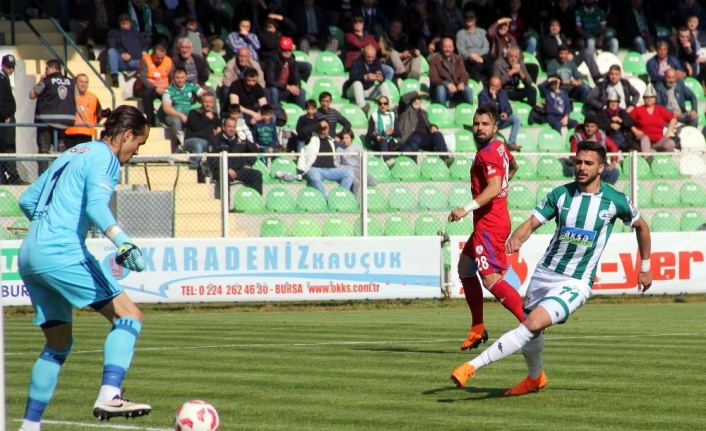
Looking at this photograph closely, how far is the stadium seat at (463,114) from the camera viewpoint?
23859mm

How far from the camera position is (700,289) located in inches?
767

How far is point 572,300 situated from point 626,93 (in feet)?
57.3

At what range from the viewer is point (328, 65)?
961 inches

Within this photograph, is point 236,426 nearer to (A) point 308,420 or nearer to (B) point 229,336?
(A) point 308,420

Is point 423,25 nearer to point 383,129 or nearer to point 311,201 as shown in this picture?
point 383,129

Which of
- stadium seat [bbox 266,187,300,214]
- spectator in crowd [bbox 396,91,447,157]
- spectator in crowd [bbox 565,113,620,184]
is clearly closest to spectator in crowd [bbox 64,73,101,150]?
stadium seat [bbox 266,187,300,214]

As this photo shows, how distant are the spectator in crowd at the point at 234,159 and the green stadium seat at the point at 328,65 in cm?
516

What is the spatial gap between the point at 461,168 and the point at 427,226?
58.2 inches

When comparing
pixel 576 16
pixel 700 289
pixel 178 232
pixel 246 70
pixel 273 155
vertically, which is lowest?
pixel 700 289

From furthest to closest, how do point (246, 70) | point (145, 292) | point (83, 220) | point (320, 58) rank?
point (320, 58) < point (246, 70) < point (145, 292) < point (83, 220)

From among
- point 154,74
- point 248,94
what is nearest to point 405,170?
point 248,94

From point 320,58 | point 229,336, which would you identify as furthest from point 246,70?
point 229,336

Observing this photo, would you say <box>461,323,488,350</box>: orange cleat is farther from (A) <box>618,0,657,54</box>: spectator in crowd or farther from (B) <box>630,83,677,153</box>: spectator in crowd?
(A) <box>618,0,657,54</box>: spectator in crowd

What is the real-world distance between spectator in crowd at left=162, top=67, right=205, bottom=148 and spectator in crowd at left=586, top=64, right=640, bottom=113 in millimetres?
9096
